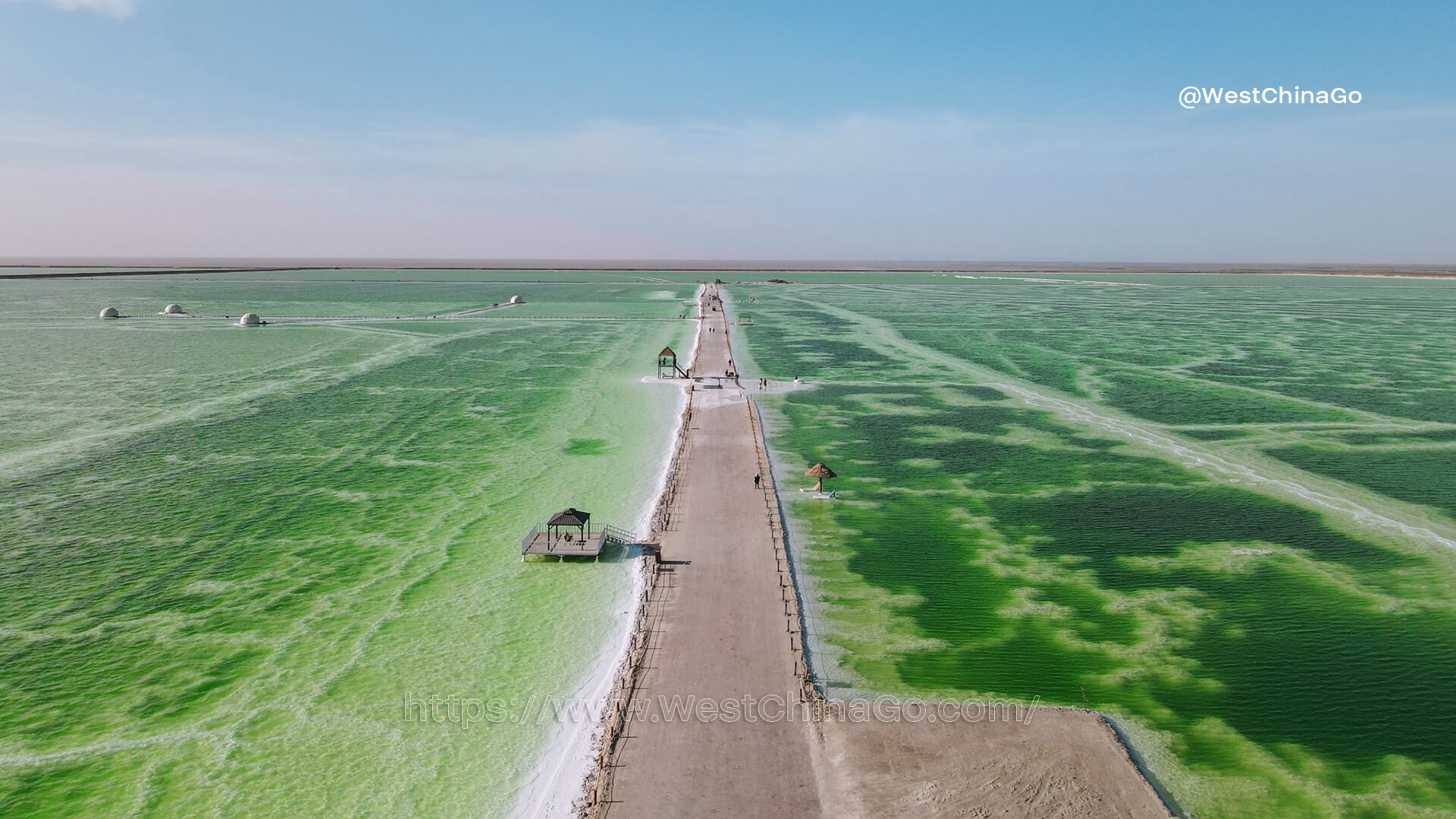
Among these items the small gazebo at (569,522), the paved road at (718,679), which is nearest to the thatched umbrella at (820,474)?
the paved road at (718,679)

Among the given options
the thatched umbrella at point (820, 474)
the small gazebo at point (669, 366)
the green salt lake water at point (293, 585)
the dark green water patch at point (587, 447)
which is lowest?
the green salt lake water at point (293, 585)

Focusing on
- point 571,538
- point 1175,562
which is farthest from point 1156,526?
point 571,538

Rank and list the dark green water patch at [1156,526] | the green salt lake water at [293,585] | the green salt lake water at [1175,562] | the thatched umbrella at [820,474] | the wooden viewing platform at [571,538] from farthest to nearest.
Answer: the thatched umbrella at [820,474]
the dark green water patch at [1156,526]
the wooden viewing platform at [571,538]
the green salt lake water at [1175,562]
the green salt lake water at [293,585]

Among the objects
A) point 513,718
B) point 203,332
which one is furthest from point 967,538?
point 203,332

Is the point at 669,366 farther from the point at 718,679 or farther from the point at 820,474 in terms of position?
the point at 718,679

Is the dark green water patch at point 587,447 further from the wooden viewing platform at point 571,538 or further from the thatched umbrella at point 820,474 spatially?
the thatched umbrella at point 820,474
